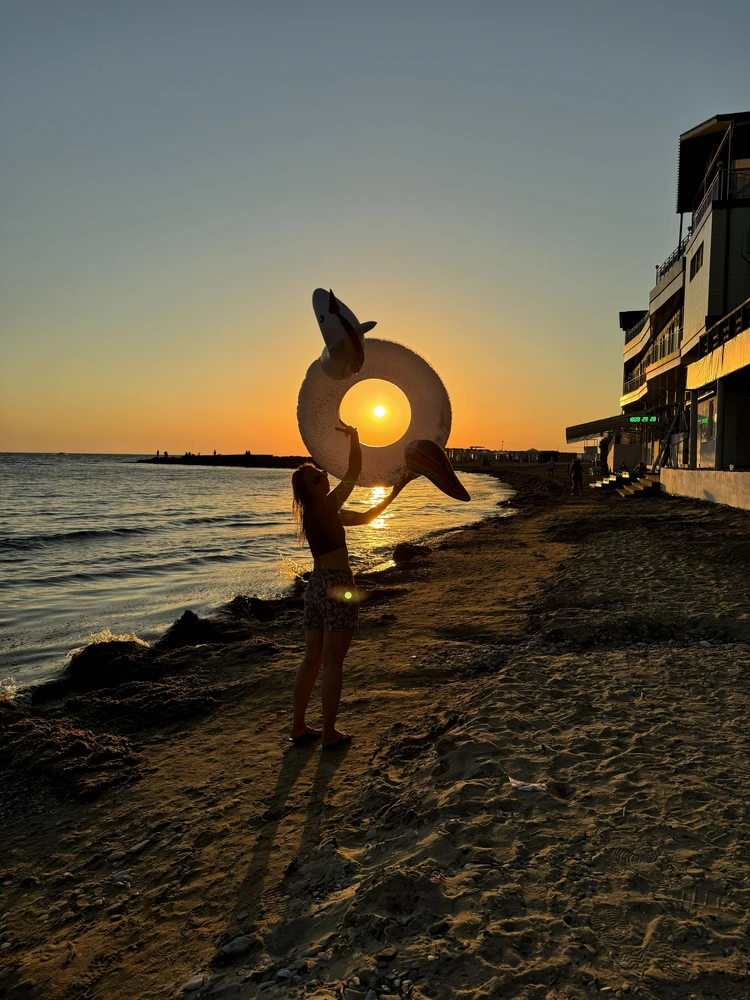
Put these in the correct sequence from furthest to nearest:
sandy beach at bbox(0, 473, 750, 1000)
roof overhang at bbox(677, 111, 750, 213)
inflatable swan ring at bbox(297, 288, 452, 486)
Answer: roof overhang at bbox(677, 111, 750, 213) → inflatable swan ring at bbox(297, 288, 452, 486) → sandy beach at bbox(0, 473, 750, 1000)

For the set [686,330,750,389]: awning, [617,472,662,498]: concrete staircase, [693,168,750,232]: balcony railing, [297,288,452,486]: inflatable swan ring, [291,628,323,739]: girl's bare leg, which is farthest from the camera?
[617,472,662,498]: concrete staircase

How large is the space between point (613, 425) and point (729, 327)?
81.3 ft

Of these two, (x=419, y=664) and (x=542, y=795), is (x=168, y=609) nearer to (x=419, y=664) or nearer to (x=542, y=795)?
(x=419, y=664)

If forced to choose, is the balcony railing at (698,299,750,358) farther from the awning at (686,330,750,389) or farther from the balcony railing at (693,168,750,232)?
the balcony railing at (693,168,750,232)

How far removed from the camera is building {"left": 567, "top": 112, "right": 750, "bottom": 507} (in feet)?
60.8

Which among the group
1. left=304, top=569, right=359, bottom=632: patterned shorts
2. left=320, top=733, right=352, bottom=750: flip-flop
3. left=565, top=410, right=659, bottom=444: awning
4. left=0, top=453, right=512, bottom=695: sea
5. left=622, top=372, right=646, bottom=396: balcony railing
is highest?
left=622, top=372, right=646, bottom=396: balcony railing

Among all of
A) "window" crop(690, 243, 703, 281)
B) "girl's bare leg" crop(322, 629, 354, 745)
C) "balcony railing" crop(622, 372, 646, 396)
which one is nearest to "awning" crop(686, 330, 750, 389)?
"window" crop(690, 243, 703, 281)

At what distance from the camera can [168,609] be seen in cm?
1011

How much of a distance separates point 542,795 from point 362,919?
115cm

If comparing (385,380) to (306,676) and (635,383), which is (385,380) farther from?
(635,383)

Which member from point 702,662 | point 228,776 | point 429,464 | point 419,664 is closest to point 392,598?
point 419,664

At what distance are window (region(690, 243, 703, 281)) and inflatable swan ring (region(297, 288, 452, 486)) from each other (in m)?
23.9

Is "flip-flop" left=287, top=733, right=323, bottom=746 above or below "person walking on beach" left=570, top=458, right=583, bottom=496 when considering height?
below

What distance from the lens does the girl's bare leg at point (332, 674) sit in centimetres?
418
